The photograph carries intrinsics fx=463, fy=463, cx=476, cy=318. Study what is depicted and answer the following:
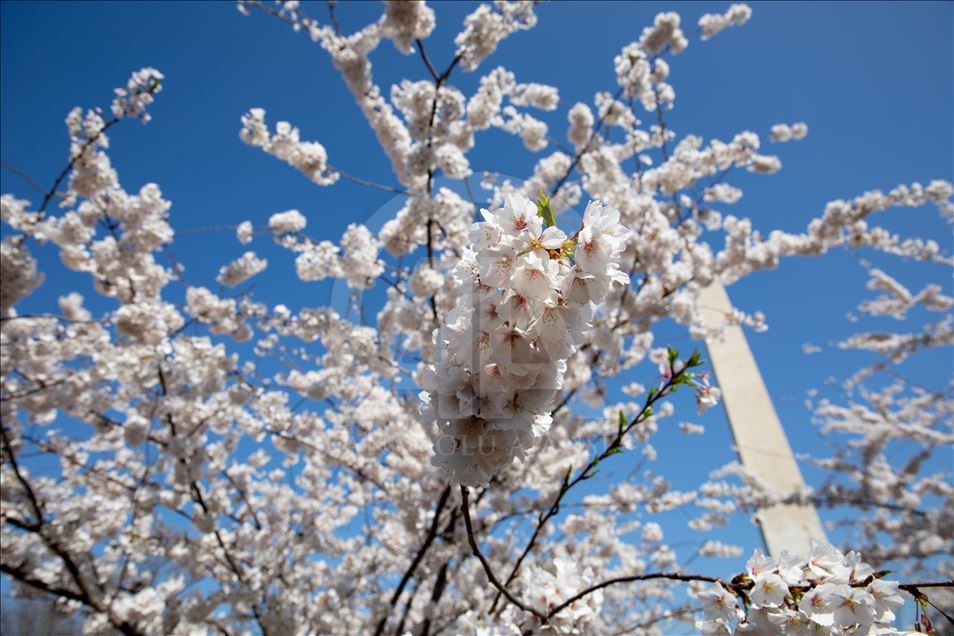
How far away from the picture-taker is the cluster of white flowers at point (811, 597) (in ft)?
3.70

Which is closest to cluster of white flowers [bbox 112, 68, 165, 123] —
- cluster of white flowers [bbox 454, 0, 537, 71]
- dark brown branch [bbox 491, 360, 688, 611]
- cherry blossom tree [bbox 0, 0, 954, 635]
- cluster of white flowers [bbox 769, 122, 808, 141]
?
cherry blossom tree [bbox 0, 0, 954, 635]

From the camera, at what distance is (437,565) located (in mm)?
4332

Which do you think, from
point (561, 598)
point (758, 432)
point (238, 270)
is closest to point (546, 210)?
point (561, 598)

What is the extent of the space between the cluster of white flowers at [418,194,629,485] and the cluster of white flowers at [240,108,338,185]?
375 cm

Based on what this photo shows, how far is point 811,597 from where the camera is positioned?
3.80 ft

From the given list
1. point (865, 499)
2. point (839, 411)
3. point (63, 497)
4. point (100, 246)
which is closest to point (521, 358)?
point (100, 246)

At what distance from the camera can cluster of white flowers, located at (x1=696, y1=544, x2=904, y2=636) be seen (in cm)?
113

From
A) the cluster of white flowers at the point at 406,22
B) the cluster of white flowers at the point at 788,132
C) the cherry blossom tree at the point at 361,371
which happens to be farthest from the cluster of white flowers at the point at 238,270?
the cluster of white flowers at the point at 788,132

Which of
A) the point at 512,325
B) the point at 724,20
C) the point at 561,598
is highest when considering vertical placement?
the point at 724,20

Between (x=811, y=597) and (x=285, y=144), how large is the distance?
4.59 metres

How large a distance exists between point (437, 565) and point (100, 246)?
175 inches

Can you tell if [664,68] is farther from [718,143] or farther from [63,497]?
[63,497]

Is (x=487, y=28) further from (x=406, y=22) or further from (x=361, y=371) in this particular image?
(x=361, y=371)

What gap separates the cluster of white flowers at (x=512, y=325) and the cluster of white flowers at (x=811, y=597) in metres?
0.79
